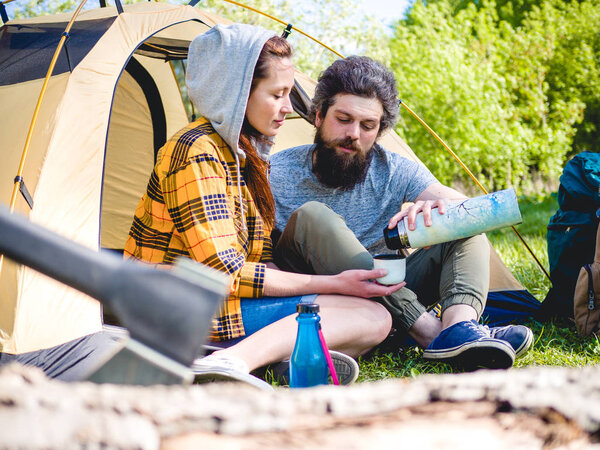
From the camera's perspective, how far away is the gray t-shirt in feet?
7.85

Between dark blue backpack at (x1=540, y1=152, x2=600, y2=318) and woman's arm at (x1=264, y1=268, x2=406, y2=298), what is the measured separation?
3.26ft

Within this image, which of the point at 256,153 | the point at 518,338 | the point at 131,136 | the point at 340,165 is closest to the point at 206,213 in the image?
the point at 256,153

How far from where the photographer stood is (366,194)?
95.7 inches

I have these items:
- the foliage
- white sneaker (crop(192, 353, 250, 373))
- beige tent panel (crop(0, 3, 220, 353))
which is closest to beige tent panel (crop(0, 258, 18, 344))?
beige tent panel (crop(0, 3, 220, 353))

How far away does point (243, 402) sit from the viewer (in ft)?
1.84

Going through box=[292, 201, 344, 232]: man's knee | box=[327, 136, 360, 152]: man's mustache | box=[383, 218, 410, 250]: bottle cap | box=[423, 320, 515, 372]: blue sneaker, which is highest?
box=[327, 136, 360, 152]: man's mustache

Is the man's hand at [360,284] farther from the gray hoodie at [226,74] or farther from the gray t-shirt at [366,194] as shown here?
the gray t-shirt at [366,194]

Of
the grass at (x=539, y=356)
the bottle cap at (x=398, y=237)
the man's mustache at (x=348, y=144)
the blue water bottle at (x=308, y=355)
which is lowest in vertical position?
the grass at (x=539, y=356)

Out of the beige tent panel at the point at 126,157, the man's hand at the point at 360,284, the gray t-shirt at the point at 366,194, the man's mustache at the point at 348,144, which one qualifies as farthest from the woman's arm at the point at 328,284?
the beige tent panel at the point at 126,157

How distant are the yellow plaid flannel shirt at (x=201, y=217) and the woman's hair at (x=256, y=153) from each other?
0.18 feet

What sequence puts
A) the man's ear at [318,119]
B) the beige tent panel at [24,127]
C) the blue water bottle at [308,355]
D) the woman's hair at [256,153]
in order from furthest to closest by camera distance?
1. the man's ear at [318,119]
2. the beige tent panel at [24,127]
3. the woman's hair at [256,153]
4. the blue water bottle at [308,355]

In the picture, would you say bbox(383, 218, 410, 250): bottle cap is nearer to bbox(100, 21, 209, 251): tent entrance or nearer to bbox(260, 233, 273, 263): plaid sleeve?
bbox(260, 233, 273, 263): plaid sleeve

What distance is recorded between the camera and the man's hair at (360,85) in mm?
2381

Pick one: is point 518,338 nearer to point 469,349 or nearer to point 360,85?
point 469,349
